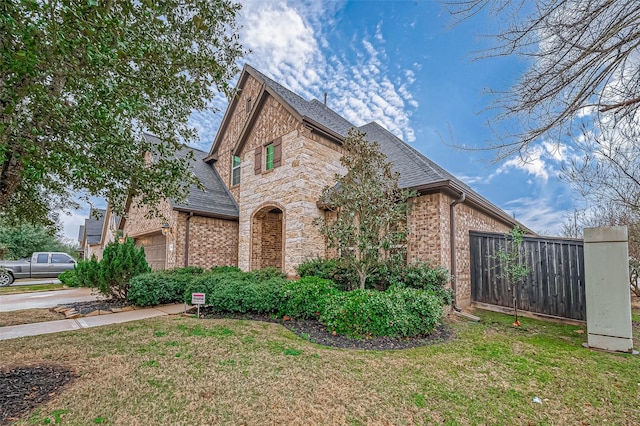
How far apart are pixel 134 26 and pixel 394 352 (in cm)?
579

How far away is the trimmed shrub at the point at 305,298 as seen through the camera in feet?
21.4

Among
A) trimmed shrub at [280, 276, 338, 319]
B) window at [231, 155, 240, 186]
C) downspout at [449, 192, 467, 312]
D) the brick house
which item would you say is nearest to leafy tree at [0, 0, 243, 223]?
trimmed shrub at [280, 276, 338, 319]

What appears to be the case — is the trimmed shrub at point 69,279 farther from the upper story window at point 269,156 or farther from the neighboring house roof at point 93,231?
the neighboring house roof at point 93,231

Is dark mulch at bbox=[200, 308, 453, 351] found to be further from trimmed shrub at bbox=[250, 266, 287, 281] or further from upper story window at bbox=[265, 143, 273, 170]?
upper story window at bbox=[265, 143, 273, 170]

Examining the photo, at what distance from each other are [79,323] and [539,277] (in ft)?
35.9

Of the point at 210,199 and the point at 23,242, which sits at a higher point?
the point at 210,199

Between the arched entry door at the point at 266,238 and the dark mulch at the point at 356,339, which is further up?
the arched entry door at the point at 266,238

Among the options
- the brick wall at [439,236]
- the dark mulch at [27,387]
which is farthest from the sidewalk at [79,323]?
the brick wall at [439,236]

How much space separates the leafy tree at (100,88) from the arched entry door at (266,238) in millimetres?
5785

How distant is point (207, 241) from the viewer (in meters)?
12.4

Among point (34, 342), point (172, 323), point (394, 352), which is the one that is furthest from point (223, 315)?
point (394, 352)

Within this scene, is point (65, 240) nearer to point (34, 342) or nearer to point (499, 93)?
point (34, 342)

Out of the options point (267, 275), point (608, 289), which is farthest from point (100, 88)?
point (608, 289)

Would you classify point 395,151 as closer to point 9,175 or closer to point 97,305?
point 9,175
